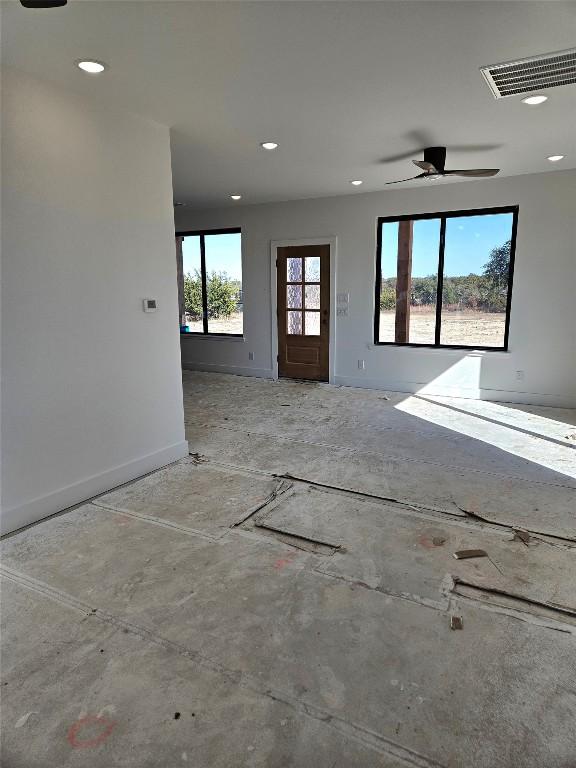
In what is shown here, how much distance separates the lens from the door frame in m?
6.70

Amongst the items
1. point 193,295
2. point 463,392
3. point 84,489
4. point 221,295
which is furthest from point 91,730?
point 193,295

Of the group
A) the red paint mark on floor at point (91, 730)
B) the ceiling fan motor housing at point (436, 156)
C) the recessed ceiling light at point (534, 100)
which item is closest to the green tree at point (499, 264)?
the ceiling fan motor housing at point (436, 156)

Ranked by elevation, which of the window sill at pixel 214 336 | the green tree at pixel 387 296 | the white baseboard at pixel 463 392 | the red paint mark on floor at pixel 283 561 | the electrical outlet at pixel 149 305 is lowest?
the red paint mark on floor at pixel 283 561

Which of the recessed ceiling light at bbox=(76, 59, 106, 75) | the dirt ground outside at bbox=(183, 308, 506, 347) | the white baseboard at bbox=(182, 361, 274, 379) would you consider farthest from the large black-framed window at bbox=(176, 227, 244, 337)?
the recessed ceiling light at bbox=(76, 59, 106, 75)

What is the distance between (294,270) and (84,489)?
4801 millimetres

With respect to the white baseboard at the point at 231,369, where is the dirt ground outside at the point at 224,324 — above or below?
above

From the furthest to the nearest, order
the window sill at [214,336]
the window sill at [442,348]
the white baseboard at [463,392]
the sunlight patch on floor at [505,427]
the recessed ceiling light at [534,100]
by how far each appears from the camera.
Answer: the window sill at [214,336] → the window sill at [442,348] → the white baseboard at [463,392] → the sunlight patch on floor at [505,427] → the recessed ceiling light at [534,100]

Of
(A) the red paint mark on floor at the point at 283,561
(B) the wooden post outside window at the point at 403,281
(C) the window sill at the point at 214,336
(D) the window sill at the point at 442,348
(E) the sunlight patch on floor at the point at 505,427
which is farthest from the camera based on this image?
(C) the window sill at the point at 214,336

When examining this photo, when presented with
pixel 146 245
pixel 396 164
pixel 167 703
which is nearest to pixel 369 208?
pixel 396 164

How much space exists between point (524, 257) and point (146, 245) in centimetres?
437

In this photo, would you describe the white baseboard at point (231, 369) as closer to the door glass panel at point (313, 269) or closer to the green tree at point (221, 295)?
the green tree at point (221, 295)

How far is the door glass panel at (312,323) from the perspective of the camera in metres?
7.05

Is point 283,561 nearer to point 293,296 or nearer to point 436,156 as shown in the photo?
point 436,156

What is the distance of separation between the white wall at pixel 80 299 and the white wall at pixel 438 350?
3.45m
